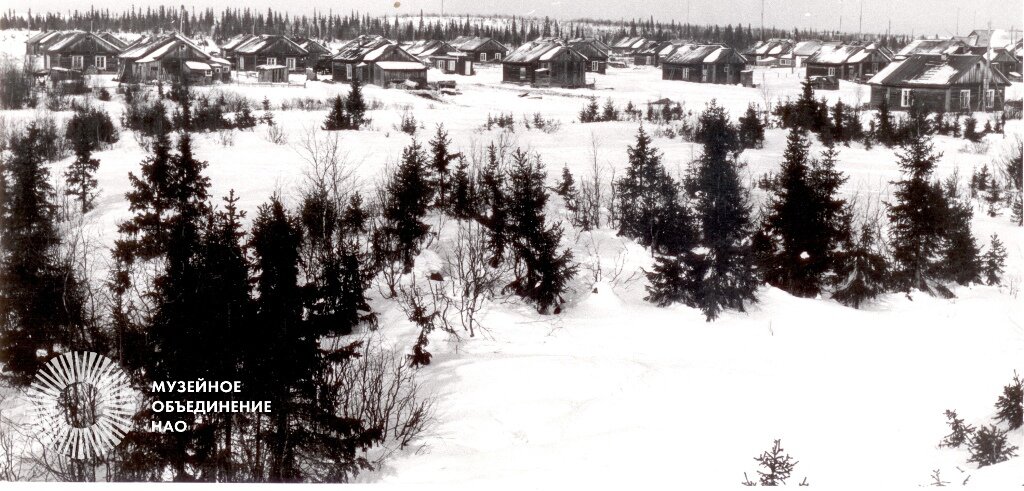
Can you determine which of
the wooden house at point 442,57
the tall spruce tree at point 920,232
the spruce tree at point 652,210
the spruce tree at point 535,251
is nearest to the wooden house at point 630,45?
the wooden house at point 442,57

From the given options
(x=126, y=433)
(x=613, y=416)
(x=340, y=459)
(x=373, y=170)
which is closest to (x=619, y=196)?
(x=373, y=170)

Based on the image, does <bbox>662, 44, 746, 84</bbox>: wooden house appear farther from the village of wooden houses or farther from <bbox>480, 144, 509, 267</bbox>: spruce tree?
<bbox>480, 144, 509, 267</bbox>: spruce tree

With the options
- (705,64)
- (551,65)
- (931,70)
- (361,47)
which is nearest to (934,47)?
(931,70)

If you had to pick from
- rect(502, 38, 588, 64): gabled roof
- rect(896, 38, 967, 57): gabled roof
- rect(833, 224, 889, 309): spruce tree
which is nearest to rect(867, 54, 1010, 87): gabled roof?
rect(896, 38, 967, 57): gabled roof

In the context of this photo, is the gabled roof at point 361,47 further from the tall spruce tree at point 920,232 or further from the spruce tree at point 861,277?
the spruce tree at point 861,277

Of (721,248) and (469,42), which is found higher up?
(469,42)

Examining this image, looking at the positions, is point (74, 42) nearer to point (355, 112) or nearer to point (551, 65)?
point (551, 65)
